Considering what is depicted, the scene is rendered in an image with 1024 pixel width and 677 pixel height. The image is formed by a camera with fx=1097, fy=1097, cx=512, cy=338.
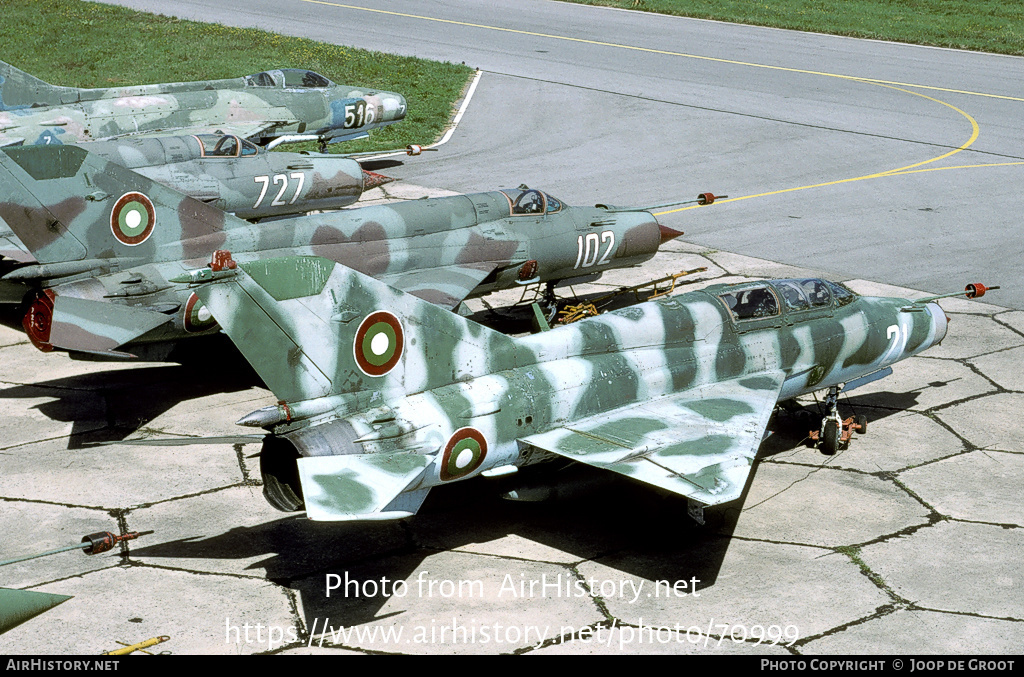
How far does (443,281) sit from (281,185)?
253 inches

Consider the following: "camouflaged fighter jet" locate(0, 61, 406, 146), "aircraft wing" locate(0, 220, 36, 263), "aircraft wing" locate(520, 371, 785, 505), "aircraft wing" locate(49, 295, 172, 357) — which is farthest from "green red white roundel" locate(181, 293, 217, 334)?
"camouflaged fighter jet" locate(0, 61, 406, 146)

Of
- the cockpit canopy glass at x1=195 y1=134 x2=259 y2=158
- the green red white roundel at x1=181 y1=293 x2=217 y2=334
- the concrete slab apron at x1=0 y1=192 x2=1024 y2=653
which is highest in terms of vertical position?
the cockpit canopy glass at x1=195 y1=134 x2=259 y2=158

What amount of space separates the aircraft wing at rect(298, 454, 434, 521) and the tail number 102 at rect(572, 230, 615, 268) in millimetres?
8733

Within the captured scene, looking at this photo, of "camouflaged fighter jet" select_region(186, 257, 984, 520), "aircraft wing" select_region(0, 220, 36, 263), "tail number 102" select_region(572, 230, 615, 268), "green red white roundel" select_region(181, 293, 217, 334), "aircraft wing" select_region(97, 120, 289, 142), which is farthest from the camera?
"aircraft wing" select_region(97, 120, 289, 142)

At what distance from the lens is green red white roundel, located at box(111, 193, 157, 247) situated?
1686 centimetres

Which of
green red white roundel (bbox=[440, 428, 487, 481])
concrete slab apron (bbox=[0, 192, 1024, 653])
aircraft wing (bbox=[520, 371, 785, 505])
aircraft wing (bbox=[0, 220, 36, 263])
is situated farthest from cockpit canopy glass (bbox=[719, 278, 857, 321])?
aircraft wing (bbox=[0, 220, 36, 263])

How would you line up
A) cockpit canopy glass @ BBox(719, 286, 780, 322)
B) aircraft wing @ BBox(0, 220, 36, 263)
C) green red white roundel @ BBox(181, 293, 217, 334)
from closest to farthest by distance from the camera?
cockpit canopy glass @ BBox(719, 286, 780, 322)
green red white roundel @ BBox(181, 293, 217, 334)
aircraft wing @ BBox(0, 220, 36, 263)

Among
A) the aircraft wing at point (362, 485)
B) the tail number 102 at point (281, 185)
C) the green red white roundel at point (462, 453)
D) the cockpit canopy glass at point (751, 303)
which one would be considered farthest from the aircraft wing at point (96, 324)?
the cockpit canopy glass at point (751, 303)

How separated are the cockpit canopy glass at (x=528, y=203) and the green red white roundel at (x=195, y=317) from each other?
5876mm

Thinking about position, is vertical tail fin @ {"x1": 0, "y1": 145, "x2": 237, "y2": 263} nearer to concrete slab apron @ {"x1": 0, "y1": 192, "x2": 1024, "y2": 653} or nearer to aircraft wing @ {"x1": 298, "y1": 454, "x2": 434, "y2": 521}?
concrete slab apron @ {"x1": 0, "y1": 192, "x2": 1024, "y2": 653}

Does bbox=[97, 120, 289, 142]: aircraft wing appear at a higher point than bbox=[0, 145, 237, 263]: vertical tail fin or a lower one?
higher

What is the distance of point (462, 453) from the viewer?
12.4 m

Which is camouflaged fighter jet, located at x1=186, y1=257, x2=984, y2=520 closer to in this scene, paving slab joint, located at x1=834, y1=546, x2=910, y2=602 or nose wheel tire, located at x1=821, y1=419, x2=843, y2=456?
nose wheel tire, located at x1=821, y1=419, x2=843, y2=456

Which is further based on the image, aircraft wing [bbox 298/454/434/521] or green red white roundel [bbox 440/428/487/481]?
green red white roundel [bbox 440/428/487/481]
